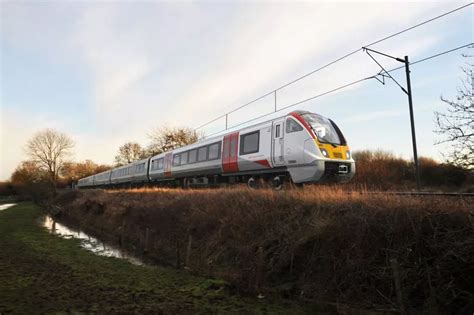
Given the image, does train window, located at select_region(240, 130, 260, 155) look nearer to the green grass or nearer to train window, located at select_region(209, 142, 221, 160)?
train window, located at select_region(209, 142, 221, 160)

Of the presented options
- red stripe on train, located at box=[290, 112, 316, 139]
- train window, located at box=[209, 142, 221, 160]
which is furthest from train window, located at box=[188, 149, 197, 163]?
red stripe on train, located at box=[290, 112, 316, 139]

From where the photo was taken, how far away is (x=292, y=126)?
38.5 ft

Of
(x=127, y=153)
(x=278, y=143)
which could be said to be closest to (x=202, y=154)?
(x=278, y=143)

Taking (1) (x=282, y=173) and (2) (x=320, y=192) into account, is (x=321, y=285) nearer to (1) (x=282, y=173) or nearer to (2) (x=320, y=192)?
(2) (x=320, y=192)

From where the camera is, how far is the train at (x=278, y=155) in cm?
1096

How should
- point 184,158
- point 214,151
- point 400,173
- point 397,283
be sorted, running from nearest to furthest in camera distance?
1. point 397,283
2. point 214,151
3. point 184,158
4. point 400,173

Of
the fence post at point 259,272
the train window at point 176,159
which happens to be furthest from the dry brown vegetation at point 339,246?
the train window at point 176,159

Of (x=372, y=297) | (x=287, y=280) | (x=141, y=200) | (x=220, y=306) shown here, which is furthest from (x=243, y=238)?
(x=141, y=200)

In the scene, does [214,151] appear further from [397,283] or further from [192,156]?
[397,283]

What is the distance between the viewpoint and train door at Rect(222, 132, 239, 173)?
14523mm

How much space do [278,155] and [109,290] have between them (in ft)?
23.5

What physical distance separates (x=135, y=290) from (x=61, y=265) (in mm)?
4144

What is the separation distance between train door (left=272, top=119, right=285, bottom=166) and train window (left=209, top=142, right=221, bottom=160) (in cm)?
417

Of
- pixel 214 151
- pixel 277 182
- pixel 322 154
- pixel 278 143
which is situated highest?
pixel 214 151
